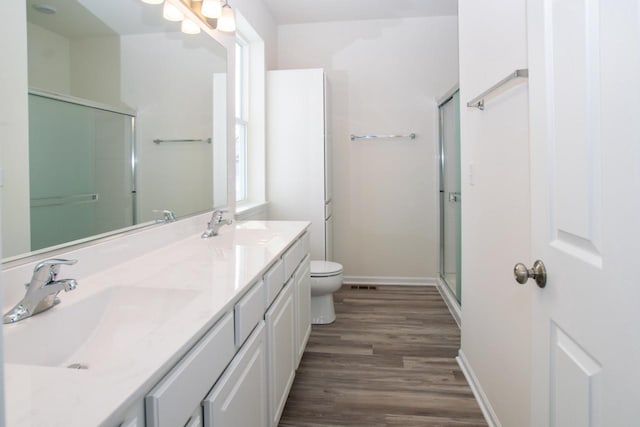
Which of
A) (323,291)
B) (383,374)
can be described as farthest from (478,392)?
(323,291)

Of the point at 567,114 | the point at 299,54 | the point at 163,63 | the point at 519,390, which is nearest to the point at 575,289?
the point at 567,114

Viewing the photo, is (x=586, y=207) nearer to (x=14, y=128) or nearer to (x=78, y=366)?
(x=78, y=366)

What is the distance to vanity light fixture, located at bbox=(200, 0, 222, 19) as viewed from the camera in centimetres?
219

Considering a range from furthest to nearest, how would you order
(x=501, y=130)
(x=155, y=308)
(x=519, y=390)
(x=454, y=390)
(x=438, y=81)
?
(x=438, y=81) → (x=454, y=390) → (x=501, y=130) → (x=519, y=390) → (x=155, y=308)

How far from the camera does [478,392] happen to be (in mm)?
2039

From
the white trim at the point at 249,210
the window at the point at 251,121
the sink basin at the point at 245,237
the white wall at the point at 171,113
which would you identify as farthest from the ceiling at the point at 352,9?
the sink basin at the point at 245,237

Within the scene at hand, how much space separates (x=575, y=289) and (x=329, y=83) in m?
3.48

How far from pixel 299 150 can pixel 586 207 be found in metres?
2.99

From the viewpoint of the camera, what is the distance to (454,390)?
214cm

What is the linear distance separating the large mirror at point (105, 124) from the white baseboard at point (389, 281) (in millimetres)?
2342

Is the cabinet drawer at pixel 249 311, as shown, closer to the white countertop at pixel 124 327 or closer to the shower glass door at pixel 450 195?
the white countertop at pixel 124 327

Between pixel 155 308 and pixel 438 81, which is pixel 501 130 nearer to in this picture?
pixel 155 308

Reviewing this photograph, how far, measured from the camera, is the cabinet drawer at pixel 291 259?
1.91 meters

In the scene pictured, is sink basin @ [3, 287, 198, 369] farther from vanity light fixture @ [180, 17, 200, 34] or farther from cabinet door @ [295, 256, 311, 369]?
vanity light fixture @ [180, 17, 200, 34]
